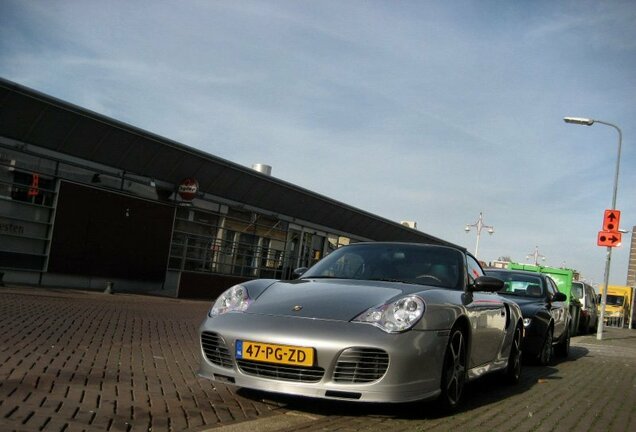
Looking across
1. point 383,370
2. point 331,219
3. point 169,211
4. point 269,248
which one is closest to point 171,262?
point 169,211

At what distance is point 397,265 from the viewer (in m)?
6.17

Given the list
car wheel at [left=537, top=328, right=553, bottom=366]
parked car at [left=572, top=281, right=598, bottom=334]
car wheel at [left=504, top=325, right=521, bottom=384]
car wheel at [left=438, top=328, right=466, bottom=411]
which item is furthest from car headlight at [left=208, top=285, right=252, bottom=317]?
parked car at [left=572, top=281, right=598, bottom=334]

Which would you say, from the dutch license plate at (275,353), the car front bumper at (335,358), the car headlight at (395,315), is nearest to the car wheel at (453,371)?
the car front bumper at (335,358)

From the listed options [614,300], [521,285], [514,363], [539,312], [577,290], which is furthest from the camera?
[614,300]

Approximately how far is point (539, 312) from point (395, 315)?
19.9 ft

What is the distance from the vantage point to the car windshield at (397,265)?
6027 mm

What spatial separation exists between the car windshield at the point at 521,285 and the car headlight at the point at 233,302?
6.90m

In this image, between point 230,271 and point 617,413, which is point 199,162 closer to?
point 230,271

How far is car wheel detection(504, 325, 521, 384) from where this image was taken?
24.8ft

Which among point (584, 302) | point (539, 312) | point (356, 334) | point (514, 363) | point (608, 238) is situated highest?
point (608, 238)

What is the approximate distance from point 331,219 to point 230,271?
24.2ft

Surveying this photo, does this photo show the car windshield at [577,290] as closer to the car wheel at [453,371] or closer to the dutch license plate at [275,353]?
the car wheel at [453,371]

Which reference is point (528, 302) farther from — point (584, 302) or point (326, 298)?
point (584, 302)

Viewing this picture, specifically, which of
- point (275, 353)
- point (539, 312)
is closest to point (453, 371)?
point (275, 353)
